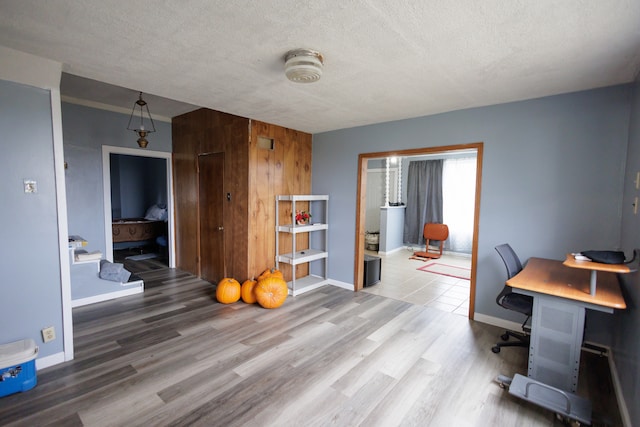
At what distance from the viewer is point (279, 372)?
2.32m

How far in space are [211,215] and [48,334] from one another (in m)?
2.37

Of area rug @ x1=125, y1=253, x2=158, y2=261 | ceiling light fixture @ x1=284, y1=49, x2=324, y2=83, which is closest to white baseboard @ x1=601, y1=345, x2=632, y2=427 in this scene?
ceiling light fixture @ x1=284, y1=49, x2=324, y2=83

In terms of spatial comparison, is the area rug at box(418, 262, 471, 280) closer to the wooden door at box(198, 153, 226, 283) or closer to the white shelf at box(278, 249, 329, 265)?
the white shelf at box(278, 249, 329, 265)

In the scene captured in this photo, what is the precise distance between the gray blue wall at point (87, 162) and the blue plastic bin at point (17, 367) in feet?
8.44

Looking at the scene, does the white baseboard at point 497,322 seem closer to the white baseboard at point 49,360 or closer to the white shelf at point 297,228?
the white shelf at point 297,228

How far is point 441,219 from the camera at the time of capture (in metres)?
7.00

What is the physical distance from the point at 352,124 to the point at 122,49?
9.19 ft

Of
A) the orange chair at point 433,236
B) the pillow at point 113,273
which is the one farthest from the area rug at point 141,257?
the orange chair at point 433,236

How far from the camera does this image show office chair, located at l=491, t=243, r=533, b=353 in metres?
2.53

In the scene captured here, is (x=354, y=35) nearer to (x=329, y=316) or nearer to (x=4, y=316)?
(x=329, y=316)

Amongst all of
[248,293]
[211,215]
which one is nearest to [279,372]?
[248,293]

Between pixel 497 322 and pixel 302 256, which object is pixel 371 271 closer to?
pixel 302 256

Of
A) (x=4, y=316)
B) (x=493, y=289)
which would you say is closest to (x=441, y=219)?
(x=493, y=289)

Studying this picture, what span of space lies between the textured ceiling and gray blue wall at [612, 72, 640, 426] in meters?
0.59
